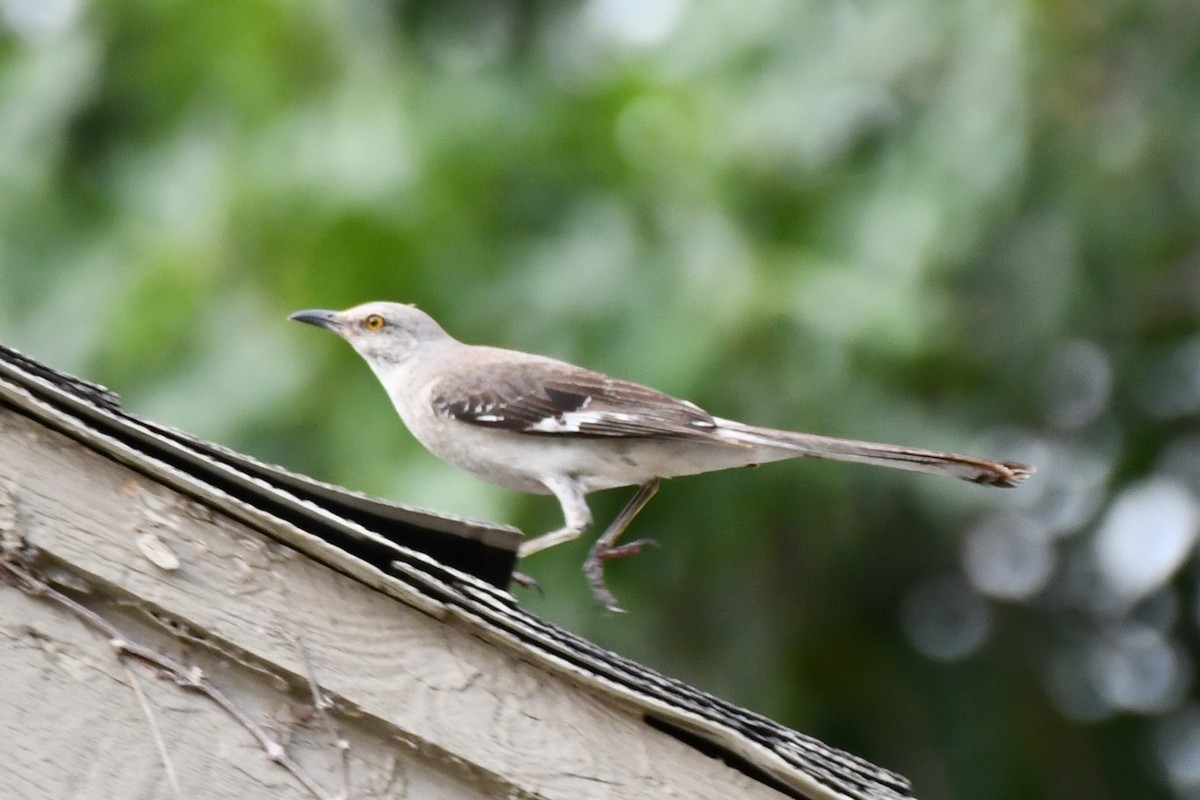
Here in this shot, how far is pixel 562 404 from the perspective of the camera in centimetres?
543

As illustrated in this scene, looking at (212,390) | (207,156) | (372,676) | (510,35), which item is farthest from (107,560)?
(510,35)

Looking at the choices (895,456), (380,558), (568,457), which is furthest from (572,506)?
(380,558)

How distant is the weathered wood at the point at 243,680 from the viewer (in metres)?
2.78

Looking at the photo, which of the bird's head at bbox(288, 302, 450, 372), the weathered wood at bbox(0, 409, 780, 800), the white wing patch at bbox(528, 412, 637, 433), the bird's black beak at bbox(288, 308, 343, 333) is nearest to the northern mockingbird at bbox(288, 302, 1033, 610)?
the white wing patch at bbox(528, 412, 637, 433)

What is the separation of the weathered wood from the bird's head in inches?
127

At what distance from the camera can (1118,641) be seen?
10.6 metres

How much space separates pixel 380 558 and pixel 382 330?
3320 mm

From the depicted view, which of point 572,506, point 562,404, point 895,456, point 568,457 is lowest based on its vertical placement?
point 895,456

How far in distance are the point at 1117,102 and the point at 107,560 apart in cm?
765

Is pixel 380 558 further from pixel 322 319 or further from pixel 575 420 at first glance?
pixel 322 319

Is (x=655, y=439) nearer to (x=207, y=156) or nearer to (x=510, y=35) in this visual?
(x=207, y=156)

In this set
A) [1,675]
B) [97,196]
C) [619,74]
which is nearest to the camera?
[1,675]

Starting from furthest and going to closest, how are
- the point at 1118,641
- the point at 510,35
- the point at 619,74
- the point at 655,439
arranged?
the point at 1118,641 → the point at 510,35 → the point at 619,74 → the point at 655,439

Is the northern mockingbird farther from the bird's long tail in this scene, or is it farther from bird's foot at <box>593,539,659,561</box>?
bird's foot at <box>593,539,659,561</box>
